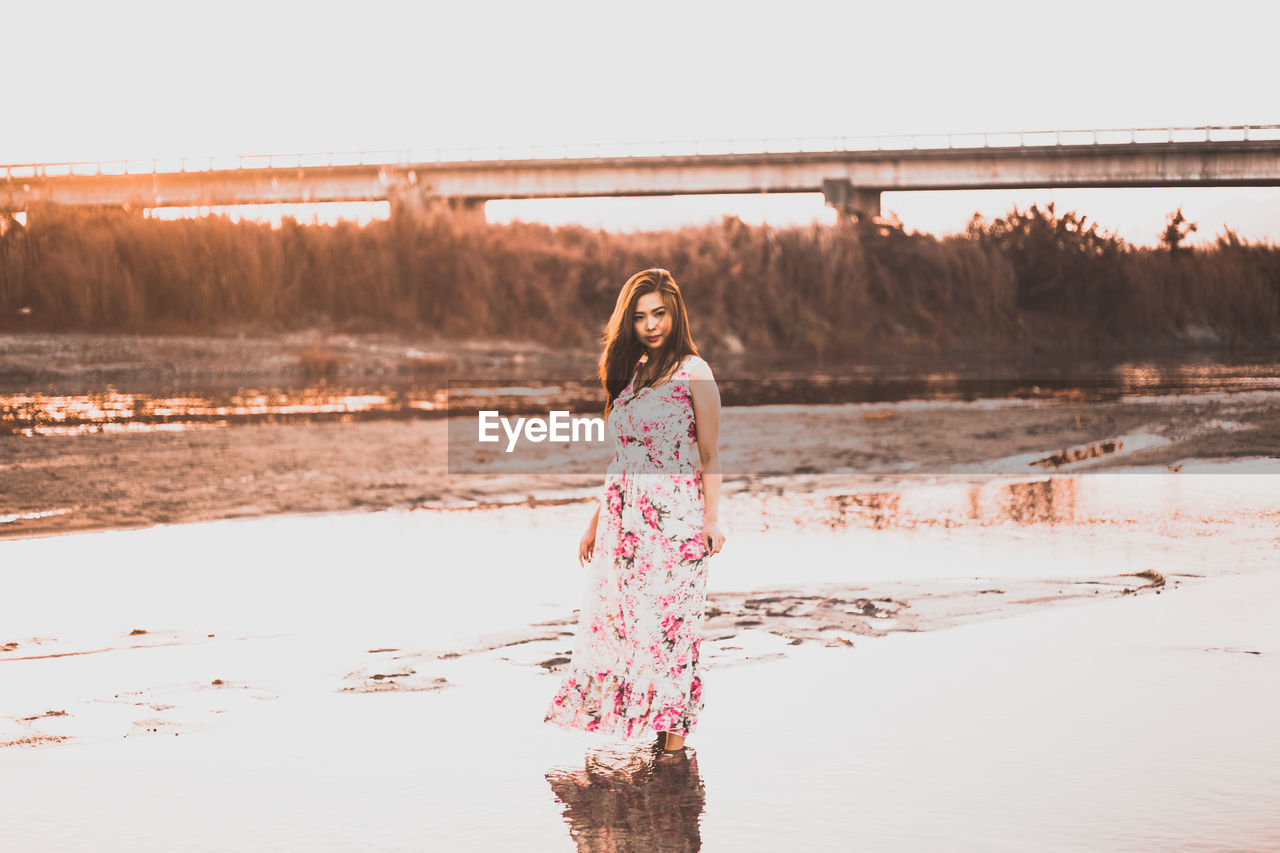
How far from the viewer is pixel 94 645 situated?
695 centimetres

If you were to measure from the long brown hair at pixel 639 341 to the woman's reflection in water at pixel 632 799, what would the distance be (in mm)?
1349

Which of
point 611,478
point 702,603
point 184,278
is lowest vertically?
point 702,603

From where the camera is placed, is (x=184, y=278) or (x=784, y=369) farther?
(x=184, y=278)

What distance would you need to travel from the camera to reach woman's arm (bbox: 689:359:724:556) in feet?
18.2

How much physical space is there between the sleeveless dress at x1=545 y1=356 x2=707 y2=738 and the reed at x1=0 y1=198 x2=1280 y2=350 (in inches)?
1430

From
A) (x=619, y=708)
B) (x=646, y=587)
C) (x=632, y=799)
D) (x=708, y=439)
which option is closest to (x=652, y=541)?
(x=646, y=587)

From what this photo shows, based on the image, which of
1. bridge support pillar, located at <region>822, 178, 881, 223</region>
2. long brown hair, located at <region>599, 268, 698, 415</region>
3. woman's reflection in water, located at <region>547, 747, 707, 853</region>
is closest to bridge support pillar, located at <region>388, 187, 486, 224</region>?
bridge support pillar, located at <region>822, 178, 881, 223</region>

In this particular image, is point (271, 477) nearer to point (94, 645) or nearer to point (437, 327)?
point (94, 645)

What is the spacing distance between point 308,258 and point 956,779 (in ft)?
133

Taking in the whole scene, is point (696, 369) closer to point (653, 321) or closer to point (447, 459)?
point (653, 321)

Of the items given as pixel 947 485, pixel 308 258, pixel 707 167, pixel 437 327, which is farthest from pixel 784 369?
pixel 707 167

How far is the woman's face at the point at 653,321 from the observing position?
5.62 meters

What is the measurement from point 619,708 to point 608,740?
20 centimetres

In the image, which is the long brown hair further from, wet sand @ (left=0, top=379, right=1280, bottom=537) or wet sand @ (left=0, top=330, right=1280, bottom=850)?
Answer: wet sand @ (left=0, top=379, right=1280, bottom=537)
